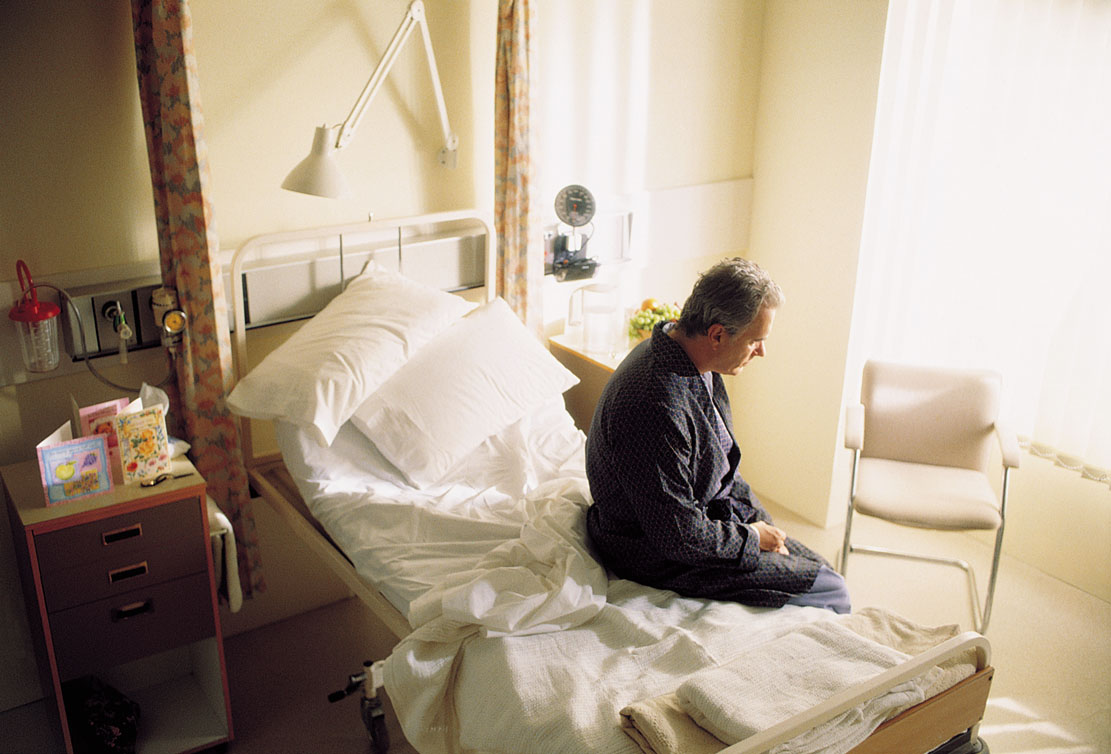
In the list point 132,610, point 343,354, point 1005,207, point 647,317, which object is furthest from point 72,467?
point 1005,207

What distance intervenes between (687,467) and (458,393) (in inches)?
34.7

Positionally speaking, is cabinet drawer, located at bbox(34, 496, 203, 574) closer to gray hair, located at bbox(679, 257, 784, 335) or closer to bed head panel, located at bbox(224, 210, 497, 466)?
bed head panel, located at bbox(224, 210, 497, 466)

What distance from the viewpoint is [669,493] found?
222 centimetres

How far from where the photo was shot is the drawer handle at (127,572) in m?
2.51

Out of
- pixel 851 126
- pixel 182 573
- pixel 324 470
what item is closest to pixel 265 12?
pixel 324 470

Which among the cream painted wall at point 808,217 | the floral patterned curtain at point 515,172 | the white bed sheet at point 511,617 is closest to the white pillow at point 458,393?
the white bed sheet at point 511,617

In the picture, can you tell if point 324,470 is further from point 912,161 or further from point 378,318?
point 912,161

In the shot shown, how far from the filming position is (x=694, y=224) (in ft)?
13.1

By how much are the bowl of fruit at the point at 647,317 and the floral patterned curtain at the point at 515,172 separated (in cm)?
38

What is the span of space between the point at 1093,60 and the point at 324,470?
109 inches

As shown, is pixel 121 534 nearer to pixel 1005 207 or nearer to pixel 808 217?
pixel 808 217

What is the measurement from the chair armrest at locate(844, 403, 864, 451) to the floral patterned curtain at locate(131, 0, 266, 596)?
197cm

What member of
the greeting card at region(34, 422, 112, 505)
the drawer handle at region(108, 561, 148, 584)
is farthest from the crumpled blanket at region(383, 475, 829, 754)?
the greeting card at region(34, 422, 112, 505)

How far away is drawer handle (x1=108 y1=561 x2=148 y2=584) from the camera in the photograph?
2.51 meters
